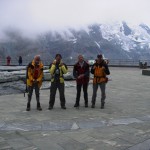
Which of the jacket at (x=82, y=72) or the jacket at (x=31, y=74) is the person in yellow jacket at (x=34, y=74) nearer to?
the jacket at (x=31, y=74)

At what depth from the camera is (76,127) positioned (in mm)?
8133

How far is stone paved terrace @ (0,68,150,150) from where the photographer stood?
21.7ft

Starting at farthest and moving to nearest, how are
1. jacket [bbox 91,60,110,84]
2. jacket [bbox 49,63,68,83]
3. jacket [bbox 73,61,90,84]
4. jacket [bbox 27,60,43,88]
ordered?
jacket [bbox 73,61,90,84] → jacket [bbox 91,60,110,84] → jacket [bbox 49,63,68,83] → jacket [bbox 27,60,43,88]

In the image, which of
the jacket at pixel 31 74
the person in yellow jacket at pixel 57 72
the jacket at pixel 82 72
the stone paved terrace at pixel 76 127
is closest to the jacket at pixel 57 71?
the person in yellow jacket at pixel 57 72

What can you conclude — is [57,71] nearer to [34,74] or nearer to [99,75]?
[34,74]

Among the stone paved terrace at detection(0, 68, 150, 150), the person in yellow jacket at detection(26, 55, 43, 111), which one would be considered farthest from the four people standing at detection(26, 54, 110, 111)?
the stone paved terrace at detection(0, 68, 150, 150)

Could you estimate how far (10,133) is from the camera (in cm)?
748

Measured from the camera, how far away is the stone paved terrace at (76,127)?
6.62m

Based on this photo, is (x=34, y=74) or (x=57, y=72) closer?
(x=34, y=74)

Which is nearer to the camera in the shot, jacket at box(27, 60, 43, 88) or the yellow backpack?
jacket at box(27, 60, 43, 88)

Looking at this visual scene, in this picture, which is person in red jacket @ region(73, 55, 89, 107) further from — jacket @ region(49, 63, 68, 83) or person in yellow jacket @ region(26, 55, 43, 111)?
person in yellow jacket @ region(26, 55, 43, 111)

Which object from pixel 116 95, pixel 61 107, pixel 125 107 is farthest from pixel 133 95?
pixel 61 107

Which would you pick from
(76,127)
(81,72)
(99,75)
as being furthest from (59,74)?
(76,127)

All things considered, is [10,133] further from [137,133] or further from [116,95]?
[116,95]
